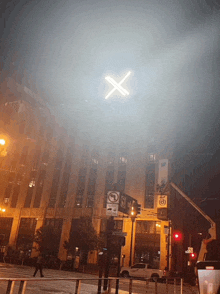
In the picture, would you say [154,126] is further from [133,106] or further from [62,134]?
[62,134]

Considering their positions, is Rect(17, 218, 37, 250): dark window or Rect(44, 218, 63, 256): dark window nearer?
Rect(44, 218, 63, 256): dark window

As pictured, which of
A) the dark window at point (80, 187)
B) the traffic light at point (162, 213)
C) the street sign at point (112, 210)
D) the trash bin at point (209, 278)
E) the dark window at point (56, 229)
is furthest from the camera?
the dark window at point (80, 187)

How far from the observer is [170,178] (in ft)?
119

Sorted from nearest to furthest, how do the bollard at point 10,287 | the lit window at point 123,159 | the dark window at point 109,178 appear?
the bollard at point 10,287 → the dark window at point 109,178 → the lit window at point 123,159

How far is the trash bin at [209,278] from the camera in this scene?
6527 millimetres

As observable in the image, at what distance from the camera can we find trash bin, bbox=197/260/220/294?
6.53 meters

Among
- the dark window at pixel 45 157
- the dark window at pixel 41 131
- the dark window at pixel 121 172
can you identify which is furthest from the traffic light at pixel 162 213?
the dark window at pixel 41 131

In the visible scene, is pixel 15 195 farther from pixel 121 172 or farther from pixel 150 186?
pixel 150 186

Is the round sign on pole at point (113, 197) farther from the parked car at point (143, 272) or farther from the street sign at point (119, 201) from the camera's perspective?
the parked car at point (143, 272)

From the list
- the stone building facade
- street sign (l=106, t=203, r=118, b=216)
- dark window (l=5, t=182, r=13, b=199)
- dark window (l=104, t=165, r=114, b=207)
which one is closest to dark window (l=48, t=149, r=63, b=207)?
the stone building facade

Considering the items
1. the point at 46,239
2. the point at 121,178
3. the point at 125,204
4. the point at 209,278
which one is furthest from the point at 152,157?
the point at 209,278

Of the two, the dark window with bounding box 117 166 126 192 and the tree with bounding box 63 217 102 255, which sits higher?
the dark window with bounding box 117 166 126 192

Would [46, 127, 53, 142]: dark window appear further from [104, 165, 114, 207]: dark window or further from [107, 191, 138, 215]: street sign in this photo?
[107, 191, 138, 215]: street sign

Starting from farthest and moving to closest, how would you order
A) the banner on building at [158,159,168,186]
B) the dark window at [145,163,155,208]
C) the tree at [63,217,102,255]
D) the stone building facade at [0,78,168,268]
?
the dark window at [145,163,155,208] → the stone building facade at [0,78,168,268] → the banner on building at [158,159,168,186] → the tree at [63,217,102,255]
